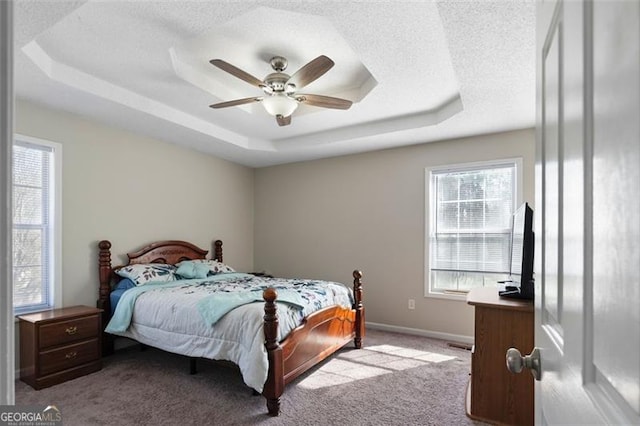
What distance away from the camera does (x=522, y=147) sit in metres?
3.90

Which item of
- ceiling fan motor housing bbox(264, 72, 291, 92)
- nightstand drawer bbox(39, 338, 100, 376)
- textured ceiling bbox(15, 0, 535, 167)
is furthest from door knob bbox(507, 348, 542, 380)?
nightstand drawer bbox(39, 338, 100, 376)

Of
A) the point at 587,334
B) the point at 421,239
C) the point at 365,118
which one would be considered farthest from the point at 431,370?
the point at 587,334

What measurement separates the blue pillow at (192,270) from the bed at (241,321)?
23 mm

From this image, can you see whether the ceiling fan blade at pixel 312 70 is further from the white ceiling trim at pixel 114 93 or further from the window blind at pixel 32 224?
the window blind at pixel 32 224

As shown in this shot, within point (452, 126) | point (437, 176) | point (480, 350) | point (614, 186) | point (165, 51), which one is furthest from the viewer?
point (437, 176)

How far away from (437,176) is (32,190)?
4290 mm

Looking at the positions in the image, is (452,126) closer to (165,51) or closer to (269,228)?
(165,51)

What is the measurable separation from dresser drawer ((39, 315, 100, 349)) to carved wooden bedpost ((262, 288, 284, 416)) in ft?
5.93

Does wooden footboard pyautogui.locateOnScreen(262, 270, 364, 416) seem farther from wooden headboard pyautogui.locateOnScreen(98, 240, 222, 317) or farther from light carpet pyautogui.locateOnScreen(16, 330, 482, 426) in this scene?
wooden headboard pyautogui.locateOnScreen(98, 240, 222, 317)

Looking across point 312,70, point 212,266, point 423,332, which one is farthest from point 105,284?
point 423,332

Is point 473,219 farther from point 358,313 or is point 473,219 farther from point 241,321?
point 241,321

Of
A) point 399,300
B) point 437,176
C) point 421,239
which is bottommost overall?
point 399,300

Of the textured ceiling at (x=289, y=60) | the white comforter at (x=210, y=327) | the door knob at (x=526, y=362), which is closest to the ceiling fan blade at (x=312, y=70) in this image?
the textured ceiling at (x=289, y=60)

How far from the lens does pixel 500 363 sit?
2283 mm
